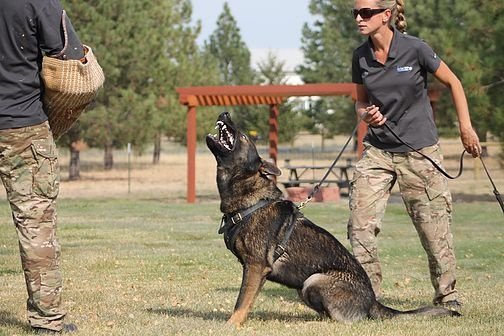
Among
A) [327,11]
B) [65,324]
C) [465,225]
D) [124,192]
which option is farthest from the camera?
[327,11]

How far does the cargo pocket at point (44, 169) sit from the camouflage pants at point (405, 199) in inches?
89.7

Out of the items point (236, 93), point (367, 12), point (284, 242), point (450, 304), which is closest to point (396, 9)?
point (367, 12)

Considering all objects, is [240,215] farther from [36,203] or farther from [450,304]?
[450,304]

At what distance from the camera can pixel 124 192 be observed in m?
29.3

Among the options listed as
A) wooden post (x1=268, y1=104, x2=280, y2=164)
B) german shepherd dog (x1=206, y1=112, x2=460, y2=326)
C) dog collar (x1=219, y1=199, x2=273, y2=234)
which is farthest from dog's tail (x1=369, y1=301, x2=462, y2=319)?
wooden post (x1=268, y1=104, x2=280, y2=164)

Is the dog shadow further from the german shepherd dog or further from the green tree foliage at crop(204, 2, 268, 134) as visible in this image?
the green tree foliage at crop(204, 2, 268, 134)

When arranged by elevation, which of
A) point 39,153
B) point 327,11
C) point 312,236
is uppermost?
point 327,11

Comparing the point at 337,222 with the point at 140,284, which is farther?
the point at 337,222

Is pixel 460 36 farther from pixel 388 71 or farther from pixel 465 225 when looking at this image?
pixel 388 71

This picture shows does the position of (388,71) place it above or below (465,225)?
above

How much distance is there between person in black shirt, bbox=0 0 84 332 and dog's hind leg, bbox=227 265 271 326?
1.21 m

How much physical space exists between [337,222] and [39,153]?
40.6 ft

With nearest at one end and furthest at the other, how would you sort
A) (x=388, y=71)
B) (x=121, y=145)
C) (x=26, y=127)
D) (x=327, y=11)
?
1. (x=26, y=127)
2. (x=388, y=71)
3. (x=121, y=145)
4. (x=327, y=11)

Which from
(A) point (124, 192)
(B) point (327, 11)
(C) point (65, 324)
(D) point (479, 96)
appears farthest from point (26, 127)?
(B) point (327, 11)
